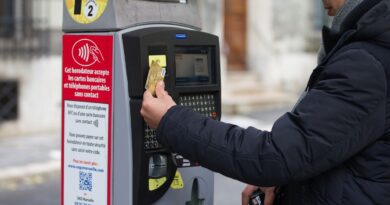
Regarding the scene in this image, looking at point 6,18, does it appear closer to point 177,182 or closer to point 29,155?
point 29,155

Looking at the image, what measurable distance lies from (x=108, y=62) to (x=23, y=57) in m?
7.34

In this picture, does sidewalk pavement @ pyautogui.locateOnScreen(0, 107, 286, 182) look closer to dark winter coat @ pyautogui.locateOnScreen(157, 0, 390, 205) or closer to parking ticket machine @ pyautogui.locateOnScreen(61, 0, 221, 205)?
parking ticket machine @ pyautogui.locateOnScreen(61, 0, 221, 205)

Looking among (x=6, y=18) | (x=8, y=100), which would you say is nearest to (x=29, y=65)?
(x=8, y=100)

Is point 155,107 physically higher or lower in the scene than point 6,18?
lower

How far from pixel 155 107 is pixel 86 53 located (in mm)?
556

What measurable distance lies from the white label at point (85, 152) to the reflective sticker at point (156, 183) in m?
0.18

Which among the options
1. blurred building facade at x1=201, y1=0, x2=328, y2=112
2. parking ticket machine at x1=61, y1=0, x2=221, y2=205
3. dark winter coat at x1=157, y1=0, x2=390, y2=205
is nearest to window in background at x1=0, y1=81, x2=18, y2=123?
blurred building facade at x1=201, y1=0, x2=328, y2=112

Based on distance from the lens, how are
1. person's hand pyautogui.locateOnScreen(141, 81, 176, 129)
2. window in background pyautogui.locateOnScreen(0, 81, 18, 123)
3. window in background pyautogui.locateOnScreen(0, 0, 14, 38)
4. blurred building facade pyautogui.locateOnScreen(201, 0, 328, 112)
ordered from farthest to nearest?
1. blurred building facade pyautogui.locateOnScreen(201, 0, 328, 112)
2. window in background pyautogui.locateOnScreen(0, 81, 18, 123)
3. window in background pyautogui.locateOnScreen(0, 0, 14, 38)
4. person's hand pyautogui.locateOnScreen(141, 81, 176, 129)

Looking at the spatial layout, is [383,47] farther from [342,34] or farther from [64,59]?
[64,59]

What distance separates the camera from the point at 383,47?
1.99 m

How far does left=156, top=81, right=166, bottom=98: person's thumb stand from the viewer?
7.48 ft

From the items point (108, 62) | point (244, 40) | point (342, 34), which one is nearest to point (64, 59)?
point (108, 62)

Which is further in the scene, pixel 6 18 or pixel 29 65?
pixel 29 65

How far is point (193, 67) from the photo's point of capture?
275 centimetres
